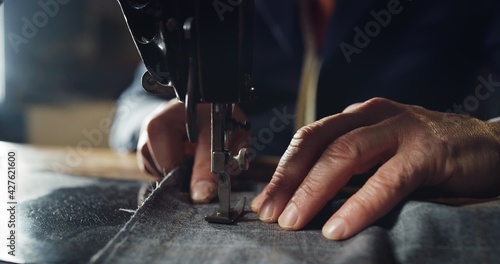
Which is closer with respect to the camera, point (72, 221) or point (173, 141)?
point (72, 221)

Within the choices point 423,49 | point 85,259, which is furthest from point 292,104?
point 85,259

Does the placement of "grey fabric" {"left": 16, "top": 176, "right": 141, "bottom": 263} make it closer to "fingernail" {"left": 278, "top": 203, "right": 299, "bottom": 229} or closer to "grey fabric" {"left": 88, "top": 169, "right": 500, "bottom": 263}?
"grey fabric" {"left": 88, "top": 169, "right": 500, "bottom": 263}

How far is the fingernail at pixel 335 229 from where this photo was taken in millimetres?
562

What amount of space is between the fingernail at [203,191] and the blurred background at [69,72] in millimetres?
1666

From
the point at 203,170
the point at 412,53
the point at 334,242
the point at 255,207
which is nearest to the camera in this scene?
the point at 334,242

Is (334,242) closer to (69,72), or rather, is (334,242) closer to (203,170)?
(203,170)

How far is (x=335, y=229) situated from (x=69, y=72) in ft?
6.76

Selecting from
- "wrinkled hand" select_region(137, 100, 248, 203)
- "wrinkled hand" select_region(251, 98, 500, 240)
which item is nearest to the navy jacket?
"wrinkled hand" select_region(137, 100, 248, 203)

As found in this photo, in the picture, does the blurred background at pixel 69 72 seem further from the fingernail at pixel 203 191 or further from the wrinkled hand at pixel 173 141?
the fingernail at pixel 203 191

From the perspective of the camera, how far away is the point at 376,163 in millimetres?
643

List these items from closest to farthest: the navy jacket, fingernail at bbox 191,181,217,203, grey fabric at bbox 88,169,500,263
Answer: grey fabric at bbox 88,169,500,263, fingernail at bbox 191,181,217,203, the navy jacket

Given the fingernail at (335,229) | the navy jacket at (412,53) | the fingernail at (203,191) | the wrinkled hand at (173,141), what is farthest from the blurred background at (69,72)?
the fingernail at (335,229)

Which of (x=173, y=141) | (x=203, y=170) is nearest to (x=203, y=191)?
(x=203, y=170)

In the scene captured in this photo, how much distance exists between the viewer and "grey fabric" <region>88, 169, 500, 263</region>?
1.68 ft
